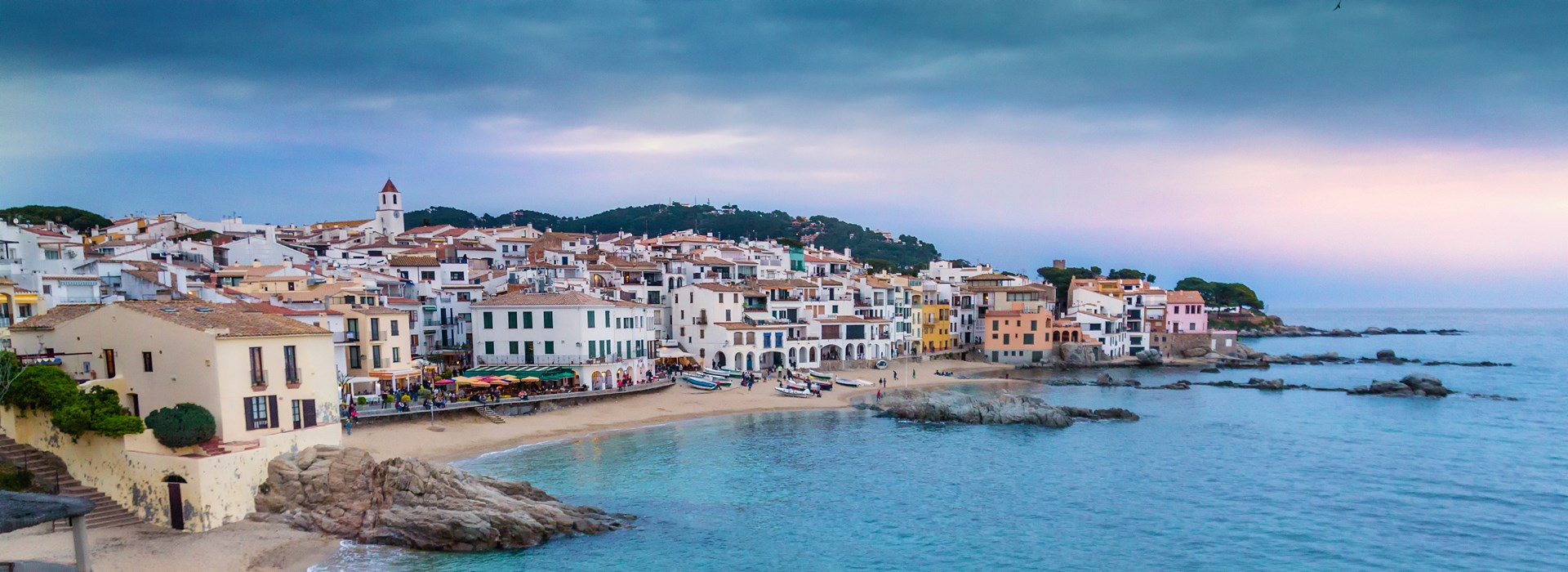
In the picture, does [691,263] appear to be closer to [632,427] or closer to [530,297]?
[530,297]

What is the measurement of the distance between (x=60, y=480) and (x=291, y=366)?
6992mm

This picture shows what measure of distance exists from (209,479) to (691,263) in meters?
52.4

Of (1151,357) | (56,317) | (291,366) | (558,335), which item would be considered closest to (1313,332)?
(1151,357)

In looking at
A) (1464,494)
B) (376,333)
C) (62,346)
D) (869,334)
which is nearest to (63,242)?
(376,333)

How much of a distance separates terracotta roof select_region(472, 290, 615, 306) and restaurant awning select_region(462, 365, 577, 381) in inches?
164

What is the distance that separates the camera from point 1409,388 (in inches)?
2672

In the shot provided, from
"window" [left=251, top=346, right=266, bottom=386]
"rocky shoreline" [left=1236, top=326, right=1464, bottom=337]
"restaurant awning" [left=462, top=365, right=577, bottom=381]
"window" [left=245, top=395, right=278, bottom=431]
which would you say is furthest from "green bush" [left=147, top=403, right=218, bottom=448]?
"rocky shoreline" [left=1236, top=326, right=1464, bottom=337]

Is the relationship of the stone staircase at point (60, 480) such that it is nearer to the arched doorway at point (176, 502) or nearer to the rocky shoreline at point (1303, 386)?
the arched doorway at point (176, 502)

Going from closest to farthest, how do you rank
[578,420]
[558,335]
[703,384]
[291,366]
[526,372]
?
[291,366], [578,420], [526,372], [558,335], [703,384]

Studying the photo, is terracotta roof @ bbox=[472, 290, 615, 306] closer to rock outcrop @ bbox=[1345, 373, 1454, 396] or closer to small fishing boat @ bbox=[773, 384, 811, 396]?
small fishing boat @ bbox=[773, 384, 811, 396]

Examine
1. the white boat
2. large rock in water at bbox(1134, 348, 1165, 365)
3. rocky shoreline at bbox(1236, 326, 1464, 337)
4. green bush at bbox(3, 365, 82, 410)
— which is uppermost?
green bush at bbox(3, 365, 82, 410)

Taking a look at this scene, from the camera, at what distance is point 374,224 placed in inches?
4370

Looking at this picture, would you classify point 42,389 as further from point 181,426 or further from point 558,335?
point 558,335

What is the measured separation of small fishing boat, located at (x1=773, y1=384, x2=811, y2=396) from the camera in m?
59.0
